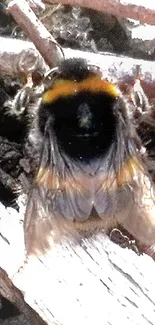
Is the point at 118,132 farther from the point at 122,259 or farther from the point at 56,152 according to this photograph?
the point at 122,259

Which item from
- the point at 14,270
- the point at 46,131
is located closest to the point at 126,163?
the point at 46,131

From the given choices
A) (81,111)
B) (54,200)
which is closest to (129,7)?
(81,111)

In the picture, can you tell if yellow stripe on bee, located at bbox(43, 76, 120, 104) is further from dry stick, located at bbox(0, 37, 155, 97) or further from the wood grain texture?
the wood grain texture

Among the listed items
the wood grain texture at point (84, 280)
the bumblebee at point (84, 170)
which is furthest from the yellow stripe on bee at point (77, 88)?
the wood grain texture at point (84, 280)

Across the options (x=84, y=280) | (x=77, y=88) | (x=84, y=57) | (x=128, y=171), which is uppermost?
(x=77, y=88)

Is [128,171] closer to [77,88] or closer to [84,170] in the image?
[84,170]

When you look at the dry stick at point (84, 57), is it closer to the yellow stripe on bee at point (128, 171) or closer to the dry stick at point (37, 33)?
the dry stick at point (37, 33)
